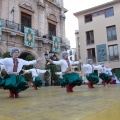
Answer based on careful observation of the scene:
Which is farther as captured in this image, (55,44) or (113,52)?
(113,52)

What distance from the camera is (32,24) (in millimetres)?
18625

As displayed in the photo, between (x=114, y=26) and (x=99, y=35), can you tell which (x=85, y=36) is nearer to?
(x=99, y=35)

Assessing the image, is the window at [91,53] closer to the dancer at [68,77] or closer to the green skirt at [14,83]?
the dancer at [68,77]

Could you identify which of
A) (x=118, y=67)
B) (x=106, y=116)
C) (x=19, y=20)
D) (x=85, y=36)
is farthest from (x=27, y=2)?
(x=106, y=116)

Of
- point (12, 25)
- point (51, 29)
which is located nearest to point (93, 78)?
point (12, 25)

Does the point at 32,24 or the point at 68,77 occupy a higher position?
the point at 32,24

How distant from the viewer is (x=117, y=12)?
79.7 ft

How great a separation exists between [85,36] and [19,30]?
12.1m

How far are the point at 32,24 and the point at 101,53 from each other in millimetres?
10252

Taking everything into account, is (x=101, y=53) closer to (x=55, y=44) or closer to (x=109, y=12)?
(x=109, y=12)

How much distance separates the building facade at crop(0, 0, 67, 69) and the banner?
5239 millimetres

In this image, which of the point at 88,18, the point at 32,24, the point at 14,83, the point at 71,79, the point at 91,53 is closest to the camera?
the point at 14,83

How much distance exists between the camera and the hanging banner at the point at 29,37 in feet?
54.4

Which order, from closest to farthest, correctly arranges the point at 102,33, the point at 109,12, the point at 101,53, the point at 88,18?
the point at 101,53, the point at 109,12, the point at 102,33, the point at 88,18
